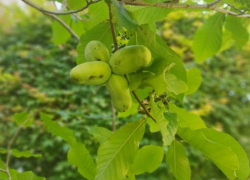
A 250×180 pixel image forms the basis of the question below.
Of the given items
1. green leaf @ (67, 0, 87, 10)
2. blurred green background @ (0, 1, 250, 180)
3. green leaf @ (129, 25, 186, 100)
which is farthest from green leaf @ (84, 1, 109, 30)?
blurred green background @ (0, 1, 250, 180)

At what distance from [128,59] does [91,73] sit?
0.21 feet

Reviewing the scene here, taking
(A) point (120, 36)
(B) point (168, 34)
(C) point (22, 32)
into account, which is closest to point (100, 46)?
(A) point (120, 36)

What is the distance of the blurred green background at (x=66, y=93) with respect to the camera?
98.4 inches

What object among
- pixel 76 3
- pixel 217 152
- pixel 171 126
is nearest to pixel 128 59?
pixel 171 126

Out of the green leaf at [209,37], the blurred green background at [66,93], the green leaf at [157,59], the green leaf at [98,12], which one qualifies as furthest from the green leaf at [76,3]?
the blurred green background at [66,93]

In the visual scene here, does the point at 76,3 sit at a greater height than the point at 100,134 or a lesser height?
greater

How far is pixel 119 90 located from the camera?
525 mm

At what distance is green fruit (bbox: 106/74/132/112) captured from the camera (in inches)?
20.6

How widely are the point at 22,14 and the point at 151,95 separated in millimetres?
3346

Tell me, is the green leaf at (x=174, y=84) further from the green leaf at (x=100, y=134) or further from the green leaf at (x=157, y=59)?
the green leaf at (x=100, y=134)

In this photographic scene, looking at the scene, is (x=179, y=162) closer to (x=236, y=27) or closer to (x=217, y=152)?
(x=217, y=152)

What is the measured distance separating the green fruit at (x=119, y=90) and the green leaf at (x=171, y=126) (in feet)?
0.27

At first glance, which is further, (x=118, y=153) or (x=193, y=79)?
(x=193, y=79)

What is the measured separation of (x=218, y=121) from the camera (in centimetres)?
308
